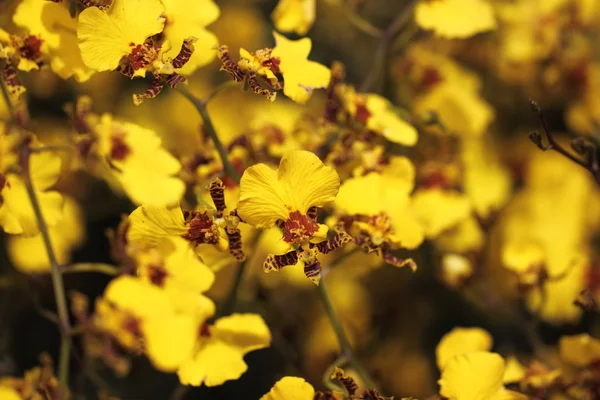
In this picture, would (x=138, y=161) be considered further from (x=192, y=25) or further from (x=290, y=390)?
(x=290, y=390)

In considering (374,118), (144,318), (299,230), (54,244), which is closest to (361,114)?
(374,118)

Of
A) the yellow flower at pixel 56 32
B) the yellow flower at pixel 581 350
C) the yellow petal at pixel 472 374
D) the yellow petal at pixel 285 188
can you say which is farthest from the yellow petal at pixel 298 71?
the yellow flower at pixel 581 350

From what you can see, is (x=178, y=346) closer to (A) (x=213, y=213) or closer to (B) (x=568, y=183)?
(A) (x=213, y=213)

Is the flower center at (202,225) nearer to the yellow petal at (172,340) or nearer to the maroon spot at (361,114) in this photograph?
the yellow petal at (172,340)

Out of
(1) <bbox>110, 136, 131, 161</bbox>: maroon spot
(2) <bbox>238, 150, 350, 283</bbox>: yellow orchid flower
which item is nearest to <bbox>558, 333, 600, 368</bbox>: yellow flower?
(2) <bbox>238, 150, 350, 283</bbox>: yellow orchid flower

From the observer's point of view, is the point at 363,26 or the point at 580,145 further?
the point at 363,26
